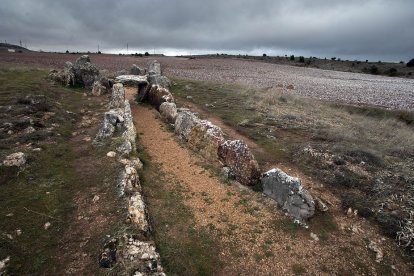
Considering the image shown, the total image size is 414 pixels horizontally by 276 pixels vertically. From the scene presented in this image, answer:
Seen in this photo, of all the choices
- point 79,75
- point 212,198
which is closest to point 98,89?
point 79,75

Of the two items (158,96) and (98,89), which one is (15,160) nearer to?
(158,96)

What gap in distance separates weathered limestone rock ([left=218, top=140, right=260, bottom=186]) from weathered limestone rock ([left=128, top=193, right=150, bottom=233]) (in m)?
5.60

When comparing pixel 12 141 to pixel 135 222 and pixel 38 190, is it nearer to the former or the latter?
pixel 38 190

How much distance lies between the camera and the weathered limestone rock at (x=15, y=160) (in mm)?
14430

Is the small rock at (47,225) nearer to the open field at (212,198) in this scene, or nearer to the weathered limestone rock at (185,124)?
the open field at (212,198)

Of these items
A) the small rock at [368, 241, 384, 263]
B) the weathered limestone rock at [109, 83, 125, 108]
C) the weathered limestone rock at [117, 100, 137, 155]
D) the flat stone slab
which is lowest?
the small rock at [368, 241, 384, 263]

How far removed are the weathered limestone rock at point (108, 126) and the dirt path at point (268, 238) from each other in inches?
216

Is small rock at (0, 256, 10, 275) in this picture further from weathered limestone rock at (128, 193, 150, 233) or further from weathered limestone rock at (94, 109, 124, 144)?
weathered limestone rock at (94, 109, 124, 144)

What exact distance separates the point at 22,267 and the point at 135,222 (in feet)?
12.1

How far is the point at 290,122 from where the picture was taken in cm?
2558

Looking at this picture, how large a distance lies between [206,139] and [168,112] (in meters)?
7.68

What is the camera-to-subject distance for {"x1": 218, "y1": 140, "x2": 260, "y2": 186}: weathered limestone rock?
1557 centimetres

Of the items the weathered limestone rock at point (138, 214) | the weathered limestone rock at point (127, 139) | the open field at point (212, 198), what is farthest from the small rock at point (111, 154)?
the weathered limestone rock at point (138, 214)

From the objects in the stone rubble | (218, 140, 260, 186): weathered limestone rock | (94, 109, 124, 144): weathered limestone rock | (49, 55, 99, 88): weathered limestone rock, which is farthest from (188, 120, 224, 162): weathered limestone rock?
(49, 55, 99, 88): weathered limestone rock
